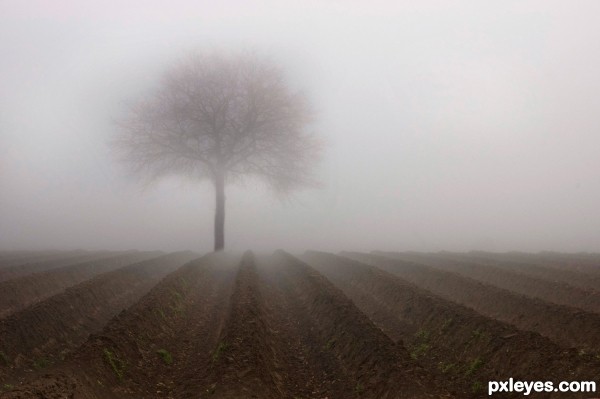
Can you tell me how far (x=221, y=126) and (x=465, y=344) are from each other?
22.7m

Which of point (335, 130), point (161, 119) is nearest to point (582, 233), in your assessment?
point (161, 119)

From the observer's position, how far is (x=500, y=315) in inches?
451

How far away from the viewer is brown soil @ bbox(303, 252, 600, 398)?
7.07 m

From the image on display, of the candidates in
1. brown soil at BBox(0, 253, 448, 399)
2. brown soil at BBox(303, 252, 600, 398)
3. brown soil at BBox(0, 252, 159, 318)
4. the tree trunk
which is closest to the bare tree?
the tree trunk

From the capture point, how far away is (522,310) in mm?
11062

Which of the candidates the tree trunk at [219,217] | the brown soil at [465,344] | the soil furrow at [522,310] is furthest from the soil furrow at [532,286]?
the tree trunk at [219,217]

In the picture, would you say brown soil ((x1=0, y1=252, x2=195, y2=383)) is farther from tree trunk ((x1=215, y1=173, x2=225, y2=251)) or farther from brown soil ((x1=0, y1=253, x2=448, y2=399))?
tree trunk ((x1=215, y1=173, x2=225, y2=251))

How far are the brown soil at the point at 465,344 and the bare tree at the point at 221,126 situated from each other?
1748 centimetres

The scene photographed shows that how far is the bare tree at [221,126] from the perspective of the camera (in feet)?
92.4

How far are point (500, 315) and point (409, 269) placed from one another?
7.28 meters

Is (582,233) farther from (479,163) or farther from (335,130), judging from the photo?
(335,130)

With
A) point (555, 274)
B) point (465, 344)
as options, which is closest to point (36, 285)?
point (465, 344)

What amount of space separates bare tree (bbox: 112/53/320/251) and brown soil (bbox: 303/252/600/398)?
17.5 m

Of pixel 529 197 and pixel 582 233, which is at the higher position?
pixel 529 197
